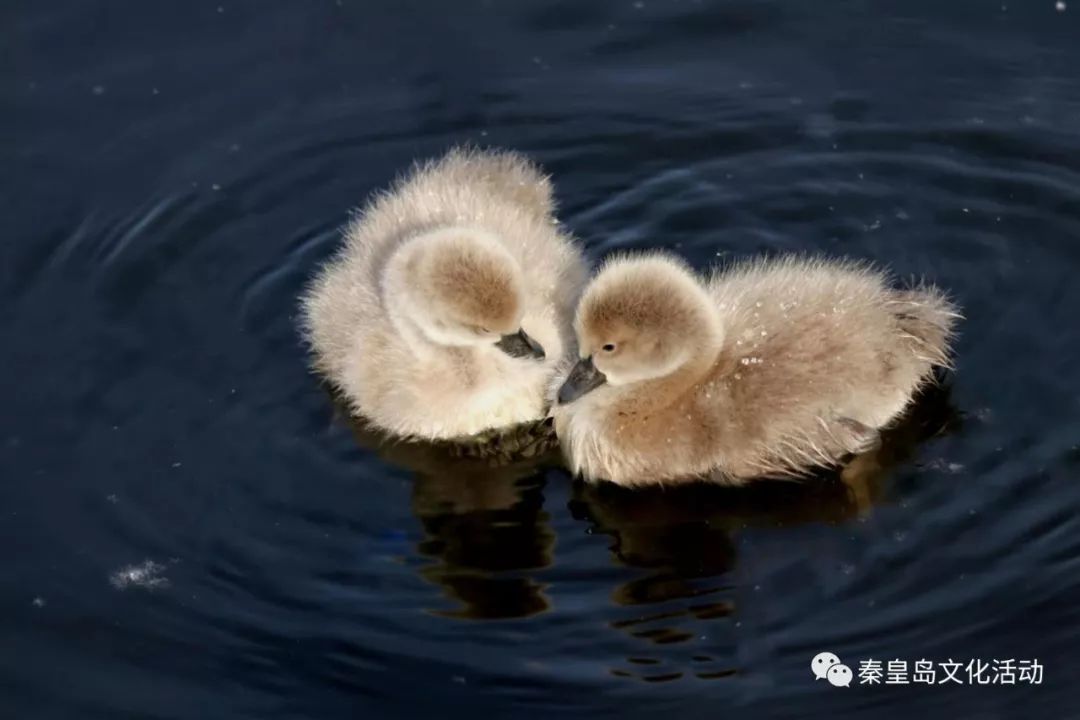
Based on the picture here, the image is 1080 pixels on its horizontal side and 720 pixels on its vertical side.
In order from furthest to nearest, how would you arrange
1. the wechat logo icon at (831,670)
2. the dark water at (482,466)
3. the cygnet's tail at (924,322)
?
1. the cygnet's tail at (924,322)
2. the dark water at (482,466)
3. the wechat logo icon at (831,670)

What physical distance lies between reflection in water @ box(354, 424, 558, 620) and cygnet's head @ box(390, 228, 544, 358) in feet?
1.39

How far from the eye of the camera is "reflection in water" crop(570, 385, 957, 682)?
5660 mm

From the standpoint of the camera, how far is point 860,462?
6.24 m

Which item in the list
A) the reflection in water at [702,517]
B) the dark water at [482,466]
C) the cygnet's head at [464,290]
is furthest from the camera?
the cygnet's head at [464,290]

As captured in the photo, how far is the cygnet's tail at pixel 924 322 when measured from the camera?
6227 mm

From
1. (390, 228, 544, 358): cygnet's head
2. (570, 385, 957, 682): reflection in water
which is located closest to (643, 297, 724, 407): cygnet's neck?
(570, 385, 957, 682): reflection in water

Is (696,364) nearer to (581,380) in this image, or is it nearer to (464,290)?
(581,380)

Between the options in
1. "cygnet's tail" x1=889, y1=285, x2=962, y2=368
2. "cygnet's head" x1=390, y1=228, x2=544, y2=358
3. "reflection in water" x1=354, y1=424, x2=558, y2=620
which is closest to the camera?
"reflection in water" x1=354, y1=424, x2=558, y2=620

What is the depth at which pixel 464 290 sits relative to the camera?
239 inches

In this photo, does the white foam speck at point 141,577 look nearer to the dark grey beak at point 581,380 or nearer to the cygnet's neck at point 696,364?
the dark grey beak at point 581,380

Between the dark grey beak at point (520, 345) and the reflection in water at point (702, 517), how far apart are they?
1.59 feet

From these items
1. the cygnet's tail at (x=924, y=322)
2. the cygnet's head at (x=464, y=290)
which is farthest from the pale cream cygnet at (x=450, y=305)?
the cygnet's tail at (x=924, y=322)

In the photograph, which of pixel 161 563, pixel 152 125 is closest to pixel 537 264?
pixel 161 563

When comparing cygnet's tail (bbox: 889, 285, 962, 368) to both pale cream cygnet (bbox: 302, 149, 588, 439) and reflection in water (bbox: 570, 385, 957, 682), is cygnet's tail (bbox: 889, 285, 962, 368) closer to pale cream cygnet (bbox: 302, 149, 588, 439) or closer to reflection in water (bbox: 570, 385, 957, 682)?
reflection in water (bbox: 570, 385, 957, 682)
